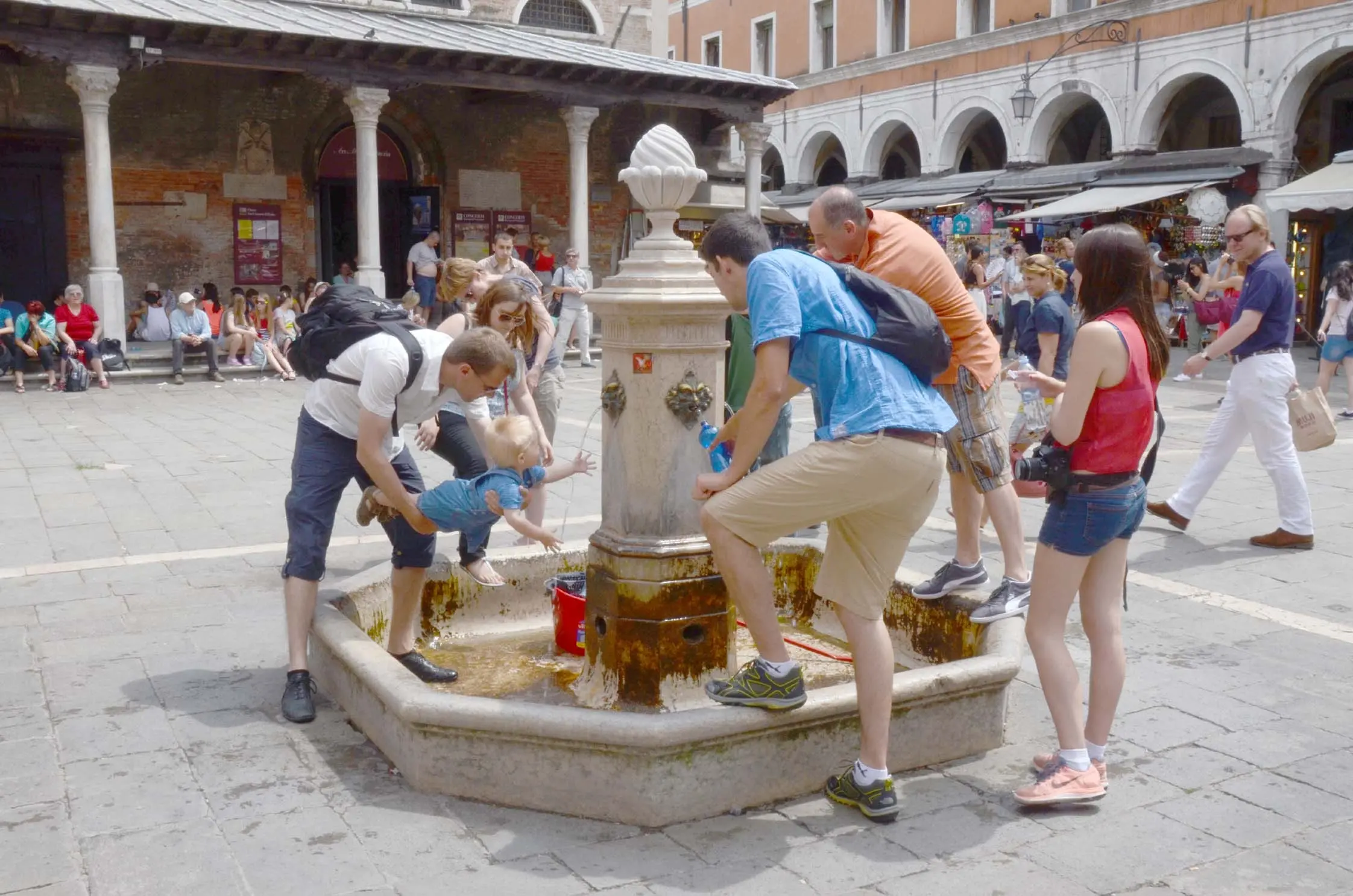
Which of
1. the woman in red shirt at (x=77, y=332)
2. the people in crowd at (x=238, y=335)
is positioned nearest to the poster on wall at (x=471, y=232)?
the people in crowd at (x=238, y=335)

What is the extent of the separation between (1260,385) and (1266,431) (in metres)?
0.24

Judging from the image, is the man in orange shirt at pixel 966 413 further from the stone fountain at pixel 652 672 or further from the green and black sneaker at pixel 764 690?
the green and black sneaker at pixel 764 690

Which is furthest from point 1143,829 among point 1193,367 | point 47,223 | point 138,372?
point 47,223

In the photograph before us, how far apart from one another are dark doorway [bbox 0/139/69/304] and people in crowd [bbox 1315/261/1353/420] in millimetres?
16323

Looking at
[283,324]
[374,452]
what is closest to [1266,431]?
[374,452]

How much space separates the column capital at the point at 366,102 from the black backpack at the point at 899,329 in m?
15.1

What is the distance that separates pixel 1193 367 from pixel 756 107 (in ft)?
50.0

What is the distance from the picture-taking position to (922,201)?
86.4ft

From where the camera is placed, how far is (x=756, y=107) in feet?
68.9

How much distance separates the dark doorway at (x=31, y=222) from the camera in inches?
699

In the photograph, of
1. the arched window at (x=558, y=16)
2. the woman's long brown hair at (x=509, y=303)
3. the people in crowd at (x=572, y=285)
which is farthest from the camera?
the arched window at (x=558, y=16)

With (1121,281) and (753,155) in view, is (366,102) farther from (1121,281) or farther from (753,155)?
(1121,281)

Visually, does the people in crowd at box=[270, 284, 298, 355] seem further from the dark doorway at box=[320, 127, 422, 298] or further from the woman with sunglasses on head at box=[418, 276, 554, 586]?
the woman with sunglasses on head at box=[418, 276, 554, 586]

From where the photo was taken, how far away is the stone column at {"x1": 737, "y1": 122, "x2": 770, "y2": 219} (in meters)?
21.0
